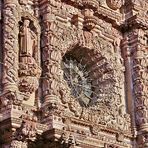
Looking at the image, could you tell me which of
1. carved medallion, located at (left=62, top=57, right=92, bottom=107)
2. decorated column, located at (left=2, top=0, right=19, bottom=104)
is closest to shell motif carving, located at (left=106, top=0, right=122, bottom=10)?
carved medallion, located at (left=62, top=57, right=92, bottom=107)

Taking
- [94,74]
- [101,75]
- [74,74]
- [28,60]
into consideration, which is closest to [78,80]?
[74,74]

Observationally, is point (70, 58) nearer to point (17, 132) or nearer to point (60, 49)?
point (60, 49)

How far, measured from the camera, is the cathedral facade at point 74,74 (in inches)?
442

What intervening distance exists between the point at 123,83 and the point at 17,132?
13.9 feet

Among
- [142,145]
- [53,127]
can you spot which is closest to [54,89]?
[53,127]

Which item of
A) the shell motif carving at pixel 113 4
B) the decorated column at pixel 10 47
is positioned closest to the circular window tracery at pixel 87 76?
the shell motif carving at pixel 113 4

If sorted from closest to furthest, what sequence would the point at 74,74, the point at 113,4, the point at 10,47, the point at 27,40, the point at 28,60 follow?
1. the point at 10,47
2. the point at 28,60
3. the point at 27,40
4. the point at 74,74
5. the point at 113,4

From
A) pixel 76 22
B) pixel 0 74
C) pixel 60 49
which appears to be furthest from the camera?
pixel 76 22

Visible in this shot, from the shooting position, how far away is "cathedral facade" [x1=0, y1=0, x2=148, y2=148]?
1122 cm

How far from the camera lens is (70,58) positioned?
44.7ft

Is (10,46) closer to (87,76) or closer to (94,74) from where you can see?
(87,76)

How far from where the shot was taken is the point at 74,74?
13.5m

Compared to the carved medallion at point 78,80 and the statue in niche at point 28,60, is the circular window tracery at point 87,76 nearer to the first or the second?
the carved medallion at point 78,80

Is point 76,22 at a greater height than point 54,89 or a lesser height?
greater
